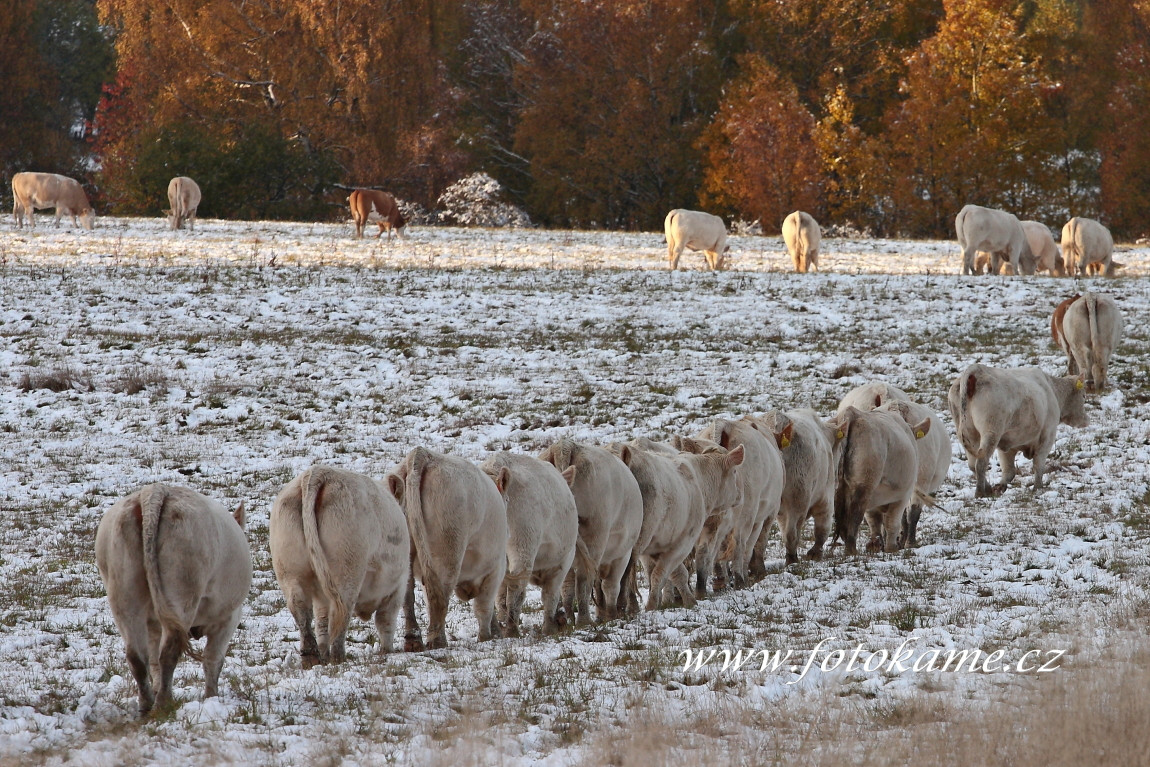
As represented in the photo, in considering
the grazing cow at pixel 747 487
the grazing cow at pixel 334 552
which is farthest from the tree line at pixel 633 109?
the grazing cow at pixel 334 552

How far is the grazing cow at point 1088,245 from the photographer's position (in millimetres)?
29250

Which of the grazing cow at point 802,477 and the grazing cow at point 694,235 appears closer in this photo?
the grazing cow at point 802,477

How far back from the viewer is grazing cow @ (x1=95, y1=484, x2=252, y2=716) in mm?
6137

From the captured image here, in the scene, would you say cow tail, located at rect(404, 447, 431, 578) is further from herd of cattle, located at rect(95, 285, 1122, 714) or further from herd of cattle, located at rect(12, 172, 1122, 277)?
herd of cattle, located at rect(12, 172, 1122, 277)

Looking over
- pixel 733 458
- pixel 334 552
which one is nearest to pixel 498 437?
pixel 733 458

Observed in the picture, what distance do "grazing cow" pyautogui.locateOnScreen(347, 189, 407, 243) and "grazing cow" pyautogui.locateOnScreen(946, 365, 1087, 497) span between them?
2289 centimetres

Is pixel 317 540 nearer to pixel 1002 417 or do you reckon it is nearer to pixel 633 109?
pixel 1002 417

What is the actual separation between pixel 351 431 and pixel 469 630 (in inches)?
284

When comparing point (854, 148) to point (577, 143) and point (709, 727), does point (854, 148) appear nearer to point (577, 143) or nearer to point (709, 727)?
point (577, 143)

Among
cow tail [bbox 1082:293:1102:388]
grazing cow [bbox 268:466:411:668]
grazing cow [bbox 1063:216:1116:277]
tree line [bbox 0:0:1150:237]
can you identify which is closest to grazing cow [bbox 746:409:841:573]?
grazing cow [bbox 268:466:411:668]

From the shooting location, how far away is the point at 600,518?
27.5 ft

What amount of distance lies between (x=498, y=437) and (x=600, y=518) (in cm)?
677

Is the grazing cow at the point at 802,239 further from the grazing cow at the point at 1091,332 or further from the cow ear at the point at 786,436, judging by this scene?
the cow ear at the point at 786,436

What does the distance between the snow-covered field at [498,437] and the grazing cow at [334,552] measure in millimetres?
366
